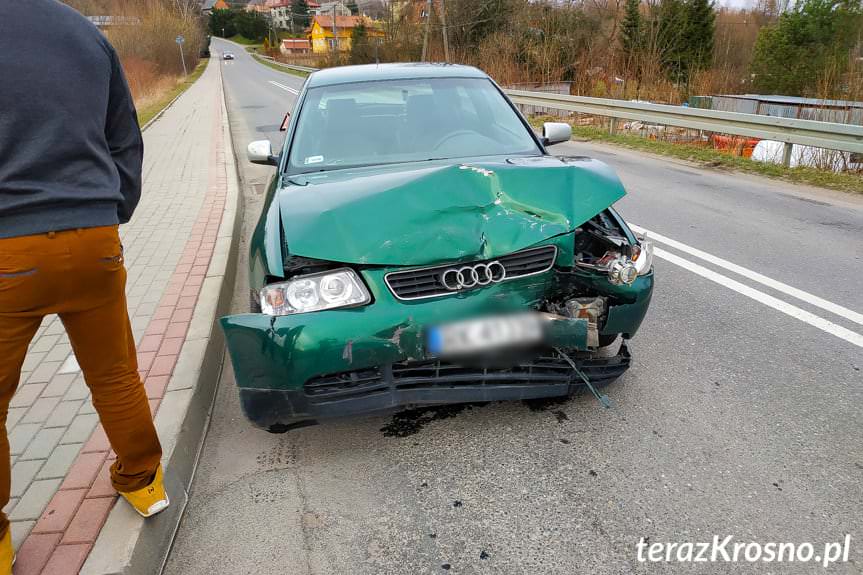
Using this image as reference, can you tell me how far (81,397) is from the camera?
130 inches

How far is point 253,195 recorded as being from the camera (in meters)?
8.88

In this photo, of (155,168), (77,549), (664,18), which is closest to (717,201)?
(77,549)

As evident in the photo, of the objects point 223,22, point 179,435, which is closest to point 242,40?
point 223,22

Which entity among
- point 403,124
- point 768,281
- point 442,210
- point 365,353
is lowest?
point 768,281

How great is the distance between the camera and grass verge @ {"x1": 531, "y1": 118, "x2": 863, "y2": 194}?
8.62 m

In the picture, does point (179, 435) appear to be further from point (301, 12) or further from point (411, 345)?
point (301, 12)

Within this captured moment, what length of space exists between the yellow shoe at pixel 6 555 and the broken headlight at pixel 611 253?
7.99ft

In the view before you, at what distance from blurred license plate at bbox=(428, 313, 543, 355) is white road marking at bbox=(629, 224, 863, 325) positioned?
2.67 meters

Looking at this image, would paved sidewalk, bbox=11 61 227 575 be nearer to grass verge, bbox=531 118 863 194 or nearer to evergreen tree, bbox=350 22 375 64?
grass verge, bbox=531 118 863 194

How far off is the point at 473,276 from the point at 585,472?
967 mm

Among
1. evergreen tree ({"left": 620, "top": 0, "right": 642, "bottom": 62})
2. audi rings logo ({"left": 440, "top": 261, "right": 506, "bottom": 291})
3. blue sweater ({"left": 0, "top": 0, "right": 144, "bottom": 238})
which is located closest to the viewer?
blue sweater ({"left": 0, "top": 0, "right": 144, "bottom": 238})

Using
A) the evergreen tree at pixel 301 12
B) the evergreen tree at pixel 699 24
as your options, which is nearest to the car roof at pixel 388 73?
the evergreen tree at pixel 699 24

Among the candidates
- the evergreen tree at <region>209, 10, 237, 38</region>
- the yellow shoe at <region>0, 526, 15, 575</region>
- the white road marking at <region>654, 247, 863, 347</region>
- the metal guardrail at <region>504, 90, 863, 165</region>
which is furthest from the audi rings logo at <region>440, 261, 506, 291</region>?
the evergreen tree at <region>209, 10, 237, 38</region>

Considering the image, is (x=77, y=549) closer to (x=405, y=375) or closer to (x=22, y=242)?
(x=22, y=242)
